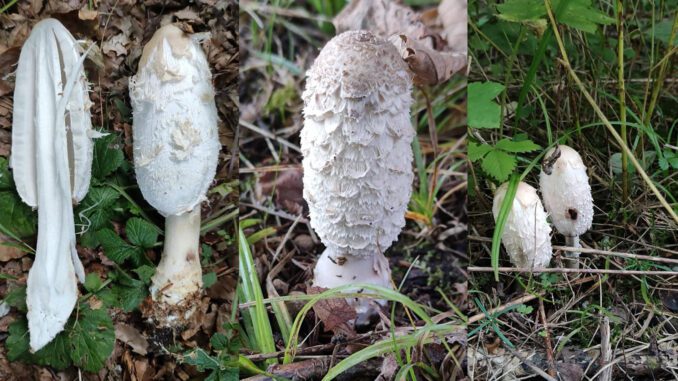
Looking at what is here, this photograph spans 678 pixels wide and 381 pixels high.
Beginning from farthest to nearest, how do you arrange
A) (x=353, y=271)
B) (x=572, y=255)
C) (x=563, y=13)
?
(x=353, y=271), (x=572, y=255), (x=563, y=13)

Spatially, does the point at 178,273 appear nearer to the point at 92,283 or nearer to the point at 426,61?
the point at 92,283

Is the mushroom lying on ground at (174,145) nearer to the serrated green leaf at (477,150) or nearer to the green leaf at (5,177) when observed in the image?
the green leaf at (5,177)

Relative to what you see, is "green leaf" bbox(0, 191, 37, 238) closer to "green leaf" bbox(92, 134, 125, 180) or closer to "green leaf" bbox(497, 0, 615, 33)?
"green leaf" bbox(92, 134, 125, 180)

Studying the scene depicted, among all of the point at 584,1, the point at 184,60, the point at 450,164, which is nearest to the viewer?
the point at 584,1

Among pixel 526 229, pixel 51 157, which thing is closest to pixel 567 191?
pixel 526 229

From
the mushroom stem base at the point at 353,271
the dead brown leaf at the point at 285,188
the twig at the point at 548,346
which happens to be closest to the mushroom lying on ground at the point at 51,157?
the dead brown leaf at the point at 285,188

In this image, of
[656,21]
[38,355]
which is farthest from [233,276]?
[656,21]

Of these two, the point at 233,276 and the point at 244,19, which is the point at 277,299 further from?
the point at 244,19
